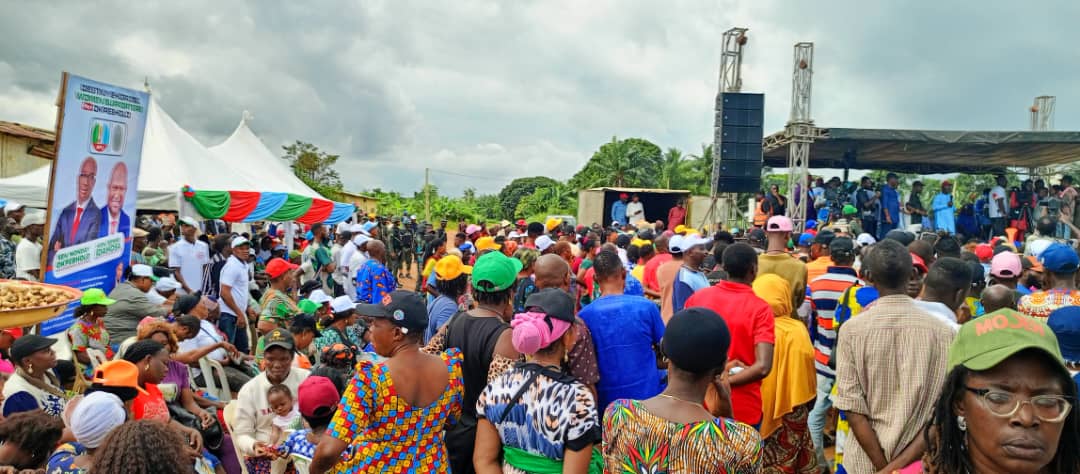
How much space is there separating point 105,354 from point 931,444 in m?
5.85

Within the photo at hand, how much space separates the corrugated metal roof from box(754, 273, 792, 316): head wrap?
19705 millimetres

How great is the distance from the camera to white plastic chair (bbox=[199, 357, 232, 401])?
17.1 feet

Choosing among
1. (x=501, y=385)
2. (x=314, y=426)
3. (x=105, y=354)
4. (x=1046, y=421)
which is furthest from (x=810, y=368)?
(x=105, y=354)

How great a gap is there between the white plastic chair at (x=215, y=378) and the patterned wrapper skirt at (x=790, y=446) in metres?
4.25

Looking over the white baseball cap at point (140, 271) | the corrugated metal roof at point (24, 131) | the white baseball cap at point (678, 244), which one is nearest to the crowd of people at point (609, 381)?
the white baseball cap at point (678, 244)

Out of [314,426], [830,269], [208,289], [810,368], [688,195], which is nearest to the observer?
[314,426]

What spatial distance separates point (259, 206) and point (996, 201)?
47.4 ft

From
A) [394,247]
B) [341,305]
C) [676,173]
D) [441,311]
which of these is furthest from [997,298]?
[676,173]

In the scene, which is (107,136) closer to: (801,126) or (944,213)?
(801,126)

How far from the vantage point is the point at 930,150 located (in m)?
Result: 13.8

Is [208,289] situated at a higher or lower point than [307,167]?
lower

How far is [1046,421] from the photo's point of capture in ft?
4.73

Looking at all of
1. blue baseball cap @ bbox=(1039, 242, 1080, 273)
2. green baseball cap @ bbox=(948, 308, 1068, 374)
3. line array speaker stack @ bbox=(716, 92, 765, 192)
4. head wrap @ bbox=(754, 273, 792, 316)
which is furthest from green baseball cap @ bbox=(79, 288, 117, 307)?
line array speaker stack @ bbox=(716, 92, 765, 192)

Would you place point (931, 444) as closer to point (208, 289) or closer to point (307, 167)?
point (208, 289)
